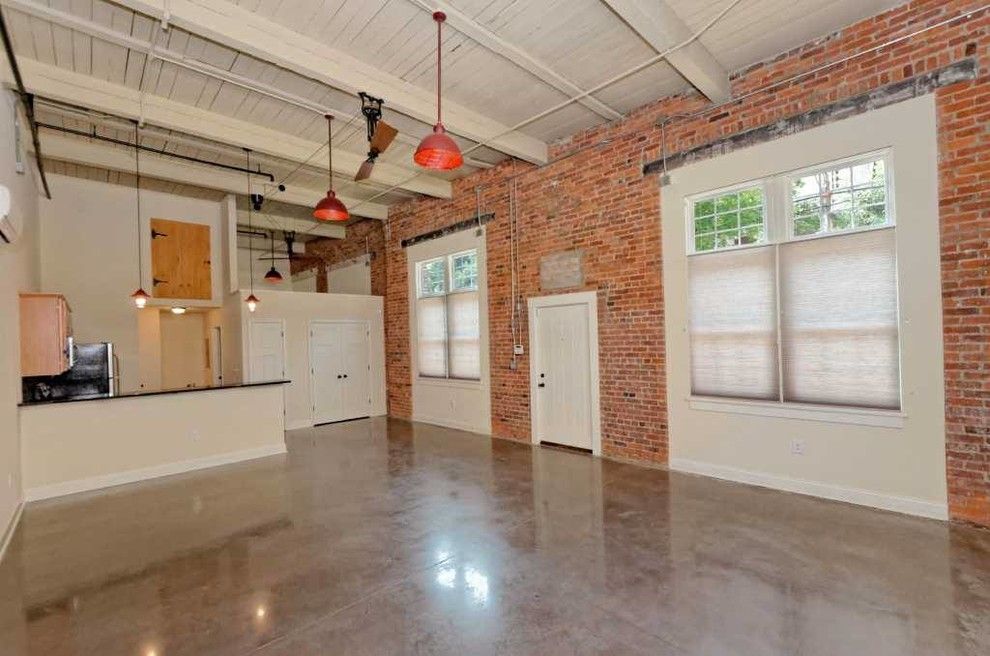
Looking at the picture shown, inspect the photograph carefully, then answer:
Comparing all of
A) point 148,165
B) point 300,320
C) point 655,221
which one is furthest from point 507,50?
point 300,320

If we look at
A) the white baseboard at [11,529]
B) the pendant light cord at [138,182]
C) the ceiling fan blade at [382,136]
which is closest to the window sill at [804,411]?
the ceiling fan blade at [382,136]

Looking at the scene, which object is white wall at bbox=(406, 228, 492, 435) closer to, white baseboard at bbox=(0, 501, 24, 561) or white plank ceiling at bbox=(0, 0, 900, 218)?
white plank ceiling at bbox=(0, 0, 900, 218)

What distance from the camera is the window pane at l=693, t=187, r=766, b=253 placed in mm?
4648

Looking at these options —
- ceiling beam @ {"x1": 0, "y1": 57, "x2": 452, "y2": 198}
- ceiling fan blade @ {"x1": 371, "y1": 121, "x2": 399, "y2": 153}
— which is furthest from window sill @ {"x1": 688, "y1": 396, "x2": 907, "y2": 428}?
ceiling beam @ {"x1": 0, "y1": 57, "x2": 452, "y2": 198}

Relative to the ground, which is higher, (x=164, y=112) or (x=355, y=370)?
(x=164, y=112)

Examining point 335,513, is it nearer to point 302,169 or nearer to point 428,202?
point 302,169

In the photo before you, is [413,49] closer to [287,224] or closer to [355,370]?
[355,370]

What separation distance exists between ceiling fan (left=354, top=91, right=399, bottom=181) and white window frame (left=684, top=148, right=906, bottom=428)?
3.19 meters

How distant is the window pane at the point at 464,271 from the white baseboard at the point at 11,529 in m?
5.72

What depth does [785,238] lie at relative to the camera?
4.44 metres

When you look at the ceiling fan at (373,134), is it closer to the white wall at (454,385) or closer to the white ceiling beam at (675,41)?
the white ceiling beam at (675,41)

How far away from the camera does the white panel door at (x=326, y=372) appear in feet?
29.0

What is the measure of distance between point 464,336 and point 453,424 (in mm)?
1515

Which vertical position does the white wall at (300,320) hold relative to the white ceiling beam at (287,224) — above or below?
below
